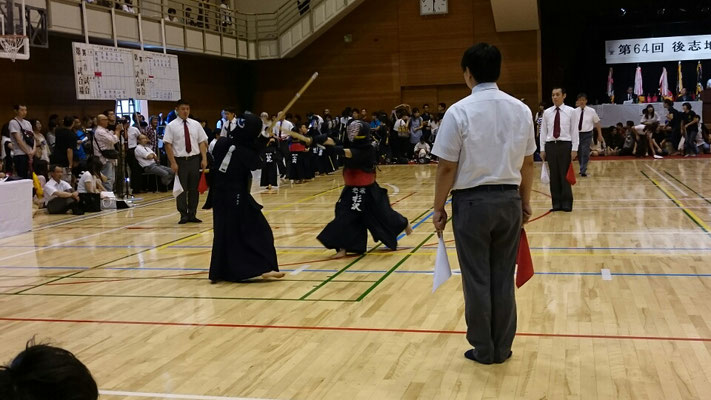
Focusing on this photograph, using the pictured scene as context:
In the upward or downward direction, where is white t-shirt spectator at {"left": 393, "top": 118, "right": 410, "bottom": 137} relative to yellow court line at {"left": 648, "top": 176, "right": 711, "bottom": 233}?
upward

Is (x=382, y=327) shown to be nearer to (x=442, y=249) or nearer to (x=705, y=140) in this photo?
(x=442, y=249)

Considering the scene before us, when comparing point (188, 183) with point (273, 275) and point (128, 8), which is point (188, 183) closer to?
point (273, 275)

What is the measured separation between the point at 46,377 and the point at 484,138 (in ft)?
11.1

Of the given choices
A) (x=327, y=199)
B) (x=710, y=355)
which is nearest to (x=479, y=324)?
(x=710, y=355)

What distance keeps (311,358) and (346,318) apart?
1.01 m

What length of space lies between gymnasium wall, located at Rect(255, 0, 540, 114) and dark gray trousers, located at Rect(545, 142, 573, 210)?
15.3m

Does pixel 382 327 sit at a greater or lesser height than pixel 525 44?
lesser

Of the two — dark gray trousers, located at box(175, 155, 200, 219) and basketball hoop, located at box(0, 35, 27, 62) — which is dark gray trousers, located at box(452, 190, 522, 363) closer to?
dark gray trousers, located at box(175, 155, 200, 219)

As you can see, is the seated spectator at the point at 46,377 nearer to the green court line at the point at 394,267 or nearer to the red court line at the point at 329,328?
the red court line at the point at 329,328

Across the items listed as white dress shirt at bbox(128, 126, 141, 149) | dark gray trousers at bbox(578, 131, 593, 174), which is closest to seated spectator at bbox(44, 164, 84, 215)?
white dress shirt at bbox(128, 126, 141, 149)

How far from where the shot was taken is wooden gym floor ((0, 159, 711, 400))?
15.1 feet

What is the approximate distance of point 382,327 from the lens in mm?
5824

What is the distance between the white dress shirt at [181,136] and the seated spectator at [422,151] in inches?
523

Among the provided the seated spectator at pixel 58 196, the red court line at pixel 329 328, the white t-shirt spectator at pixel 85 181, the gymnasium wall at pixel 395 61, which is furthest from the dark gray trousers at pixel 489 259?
the gymnasium wall at pixel 395 61
